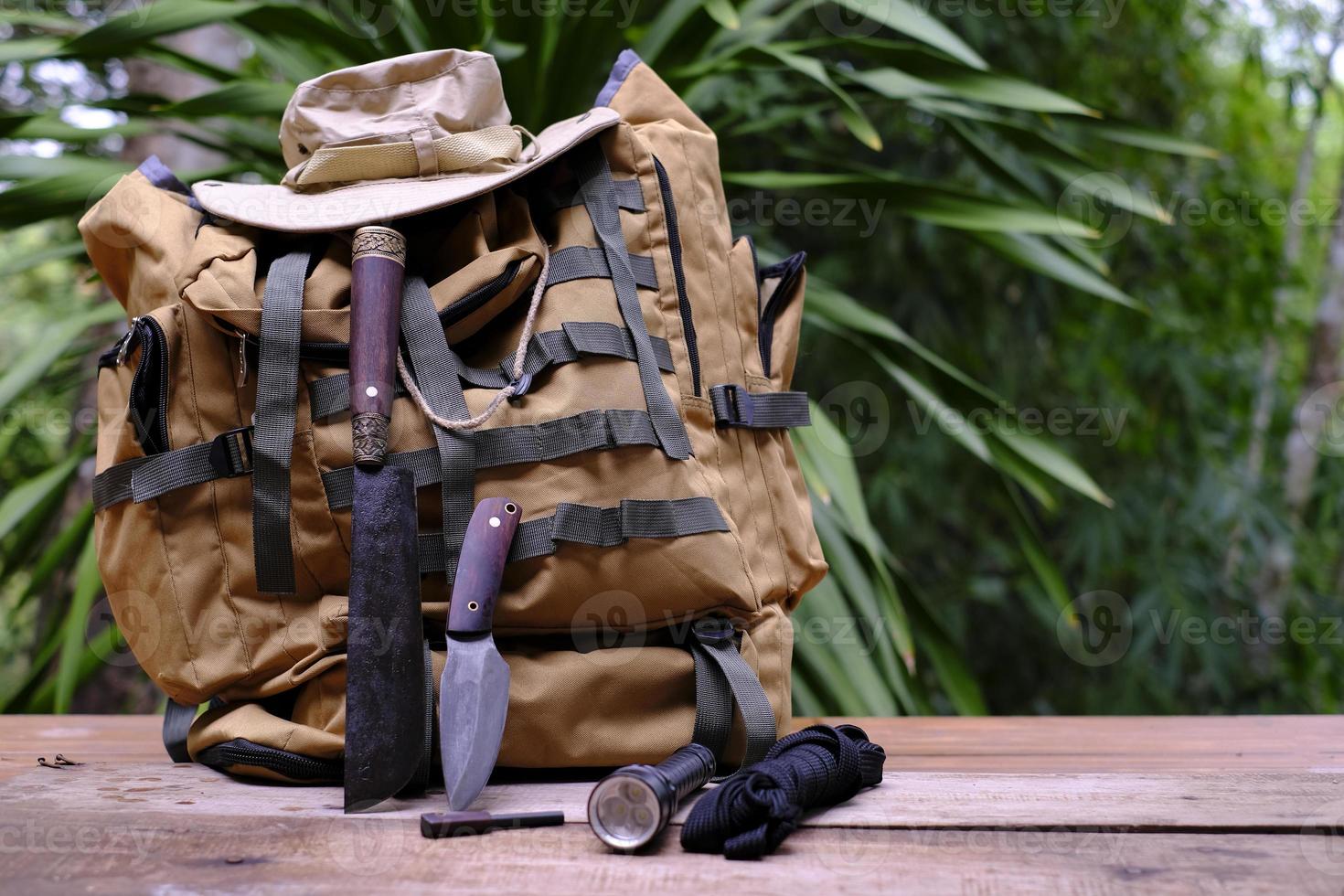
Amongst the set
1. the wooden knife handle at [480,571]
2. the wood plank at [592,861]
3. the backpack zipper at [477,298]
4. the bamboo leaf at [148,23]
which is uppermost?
the bamboo leaf at [148,23]

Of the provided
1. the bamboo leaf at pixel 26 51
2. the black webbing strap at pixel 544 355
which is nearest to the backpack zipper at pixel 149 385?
the black webbing strap at pixel 544 355

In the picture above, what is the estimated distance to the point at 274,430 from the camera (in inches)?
36.3

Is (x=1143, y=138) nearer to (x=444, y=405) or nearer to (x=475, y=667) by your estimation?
(x=444, y=405)

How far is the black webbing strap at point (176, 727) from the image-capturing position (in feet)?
3.44

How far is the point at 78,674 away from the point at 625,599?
3.73ft

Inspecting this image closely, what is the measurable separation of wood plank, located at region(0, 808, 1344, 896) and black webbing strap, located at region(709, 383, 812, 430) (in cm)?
41

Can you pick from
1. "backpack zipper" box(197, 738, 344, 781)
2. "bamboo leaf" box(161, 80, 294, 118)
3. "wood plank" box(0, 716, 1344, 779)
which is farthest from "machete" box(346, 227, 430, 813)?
"bamboo leaf" box(161, 80, 294, 118)

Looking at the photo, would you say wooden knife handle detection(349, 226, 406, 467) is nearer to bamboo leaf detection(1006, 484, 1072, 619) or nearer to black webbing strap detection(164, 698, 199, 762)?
black webbing strap detection(164, 698, 199, 762)

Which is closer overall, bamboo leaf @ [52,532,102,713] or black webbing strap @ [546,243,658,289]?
black webbing strap @ [546,243,658,289]

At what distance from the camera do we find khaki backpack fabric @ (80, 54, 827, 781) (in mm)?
917

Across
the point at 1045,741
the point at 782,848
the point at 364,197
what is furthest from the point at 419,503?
the point at 1045,741

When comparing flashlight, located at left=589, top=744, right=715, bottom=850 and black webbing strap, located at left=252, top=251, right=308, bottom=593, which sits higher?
black webbing strap, located at left=252, top=251, right=308, bottom=593

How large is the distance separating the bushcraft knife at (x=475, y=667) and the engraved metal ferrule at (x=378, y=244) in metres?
0.25

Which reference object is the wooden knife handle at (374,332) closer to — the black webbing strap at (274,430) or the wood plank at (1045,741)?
the black webbing strap at (274,430)
